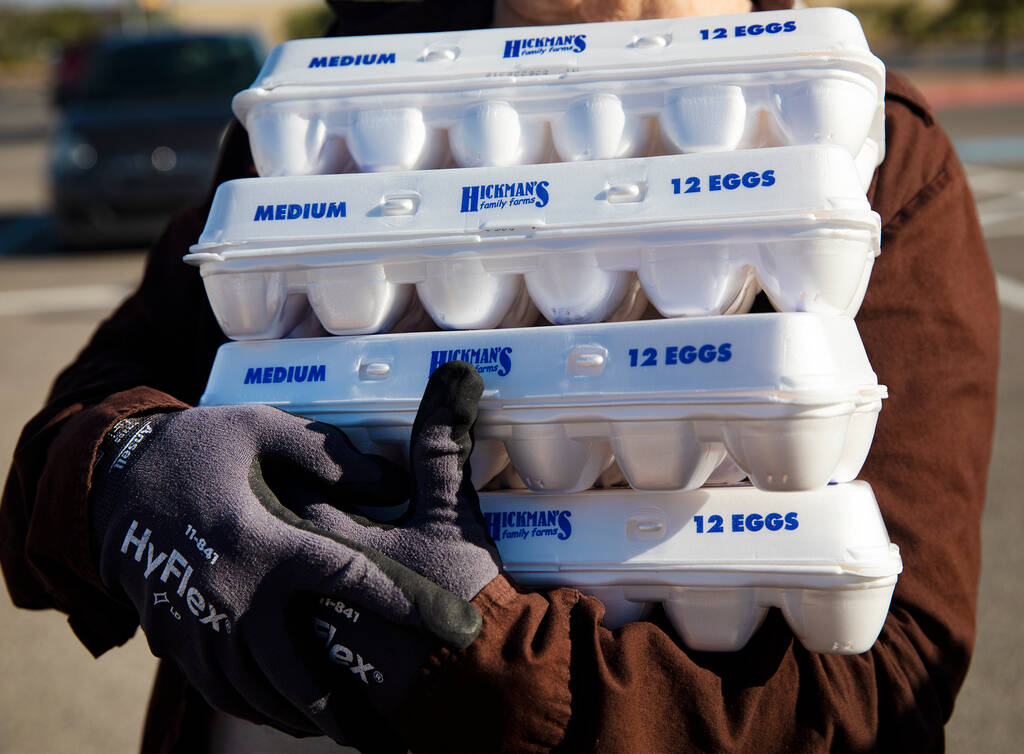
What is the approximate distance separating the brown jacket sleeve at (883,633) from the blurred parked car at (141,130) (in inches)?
285

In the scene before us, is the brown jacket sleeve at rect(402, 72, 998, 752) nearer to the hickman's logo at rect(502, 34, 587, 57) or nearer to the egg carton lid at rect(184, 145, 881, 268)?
the egg carton lid at rect(184, 145, 881, 268)

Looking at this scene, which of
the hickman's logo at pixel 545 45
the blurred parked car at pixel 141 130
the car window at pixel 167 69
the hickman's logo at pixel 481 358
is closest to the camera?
the hickman's logo at pixel 481 358

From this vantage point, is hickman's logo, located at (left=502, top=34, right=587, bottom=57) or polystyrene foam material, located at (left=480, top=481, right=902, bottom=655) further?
hickman's logo, located at (left=502, top=34, right=587, bottom=57)

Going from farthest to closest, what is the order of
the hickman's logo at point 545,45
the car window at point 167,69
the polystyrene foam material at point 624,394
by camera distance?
the car window at point 167,69 < the hickman's logo at point 545,45 < the polystyrene foam material at point 624,394

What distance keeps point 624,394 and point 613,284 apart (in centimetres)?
15

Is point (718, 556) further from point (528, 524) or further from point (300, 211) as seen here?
point (300, 211)

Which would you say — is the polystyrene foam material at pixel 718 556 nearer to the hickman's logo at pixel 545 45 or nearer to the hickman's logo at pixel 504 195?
the hickman's logo at pixel 504 195

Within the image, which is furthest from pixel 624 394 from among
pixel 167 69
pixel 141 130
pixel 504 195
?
pixel 167 69

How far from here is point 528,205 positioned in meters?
1.19

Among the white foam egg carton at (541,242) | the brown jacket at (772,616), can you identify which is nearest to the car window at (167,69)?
the brown jacket at (772,616)

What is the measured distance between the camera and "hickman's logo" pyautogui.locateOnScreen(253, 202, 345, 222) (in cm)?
124

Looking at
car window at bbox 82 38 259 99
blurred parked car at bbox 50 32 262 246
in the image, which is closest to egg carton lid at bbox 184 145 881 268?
blurred parked car at bbox 50 32 262 246

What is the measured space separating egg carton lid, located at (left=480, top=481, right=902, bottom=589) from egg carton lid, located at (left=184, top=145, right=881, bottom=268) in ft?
0.95

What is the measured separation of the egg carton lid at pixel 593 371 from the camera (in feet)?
3.50
